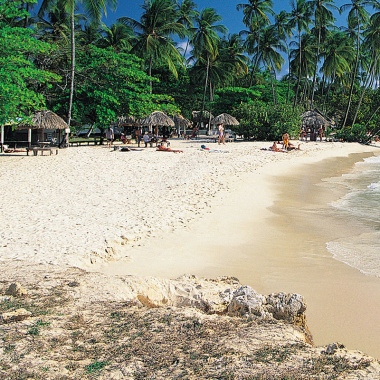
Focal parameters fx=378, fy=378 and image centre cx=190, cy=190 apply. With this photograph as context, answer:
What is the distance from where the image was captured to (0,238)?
5.36 m

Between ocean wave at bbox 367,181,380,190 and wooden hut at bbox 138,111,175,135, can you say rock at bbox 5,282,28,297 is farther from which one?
wooden hut at bbox 138,111,175,135

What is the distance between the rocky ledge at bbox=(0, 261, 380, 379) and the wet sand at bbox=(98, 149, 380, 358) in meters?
0.68

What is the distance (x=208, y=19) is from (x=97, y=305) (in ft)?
113

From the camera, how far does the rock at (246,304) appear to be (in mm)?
3141

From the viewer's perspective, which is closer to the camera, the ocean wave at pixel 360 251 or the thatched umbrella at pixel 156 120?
the ocean wave at pixel 360 251

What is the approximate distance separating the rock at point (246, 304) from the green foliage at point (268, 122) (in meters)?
24.6

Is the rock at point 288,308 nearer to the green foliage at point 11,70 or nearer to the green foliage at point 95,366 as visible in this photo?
the green foliage at point 95,366

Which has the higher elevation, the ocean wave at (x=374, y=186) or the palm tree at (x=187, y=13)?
the palm tree at (x=187, y=13)

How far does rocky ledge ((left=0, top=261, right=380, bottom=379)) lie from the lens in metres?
2.29

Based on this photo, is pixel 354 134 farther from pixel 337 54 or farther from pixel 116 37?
pixel 116 37

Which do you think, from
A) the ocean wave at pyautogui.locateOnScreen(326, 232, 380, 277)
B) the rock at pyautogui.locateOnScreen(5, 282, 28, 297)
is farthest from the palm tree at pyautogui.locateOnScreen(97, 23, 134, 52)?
the rock at pyautogui.locateOnScreen(5, 282, 28, 297)

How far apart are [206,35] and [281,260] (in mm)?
30042

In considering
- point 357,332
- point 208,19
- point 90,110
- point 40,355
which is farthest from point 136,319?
point 208,19

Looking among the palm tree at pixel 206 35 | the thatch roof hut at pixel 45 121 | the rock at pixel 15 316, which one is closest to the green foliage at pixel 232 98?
the palm tree at pixel 206 35
